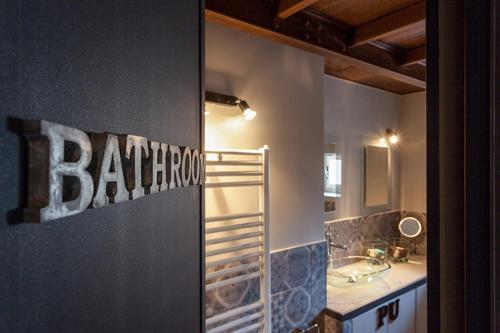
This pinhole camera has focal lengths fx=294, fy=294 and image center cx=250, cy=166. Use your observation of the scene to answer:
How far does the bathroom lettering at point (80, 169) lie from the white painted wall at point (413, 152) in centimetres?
354

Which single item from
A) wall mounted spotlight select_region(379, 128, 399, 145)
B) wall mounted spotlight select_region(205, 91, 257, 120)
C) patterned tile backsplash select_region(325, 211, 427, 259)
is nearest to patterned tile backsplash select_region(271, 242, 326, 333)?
patterned tile backsplash select_region(325, 211, 427, 259)

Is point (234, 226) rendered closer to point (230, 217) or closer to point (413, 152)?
point (230, 217)

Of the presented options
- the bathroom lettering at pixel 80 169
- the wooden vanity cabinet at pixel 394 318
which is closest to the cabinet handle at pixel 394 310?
the wooden vanity cabinet at pixel 394 318

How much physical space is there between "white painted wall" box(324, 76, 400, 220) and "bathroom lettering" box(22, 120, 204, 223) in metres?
2.47

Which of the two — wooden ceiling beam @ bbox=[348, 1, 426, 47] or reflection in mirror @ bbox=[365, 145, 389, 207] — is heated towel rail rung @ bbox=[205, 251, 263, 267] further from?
reflection in mirror @ bbox=[365, 145, 389, 207]

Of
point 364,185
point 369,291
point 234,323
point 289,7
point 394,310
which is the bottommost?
point 394,310

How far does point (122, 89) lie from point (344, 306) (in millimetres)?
2192

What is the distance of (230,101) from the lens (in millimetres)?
1601

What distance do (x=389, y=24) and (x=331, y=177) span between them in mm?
1299

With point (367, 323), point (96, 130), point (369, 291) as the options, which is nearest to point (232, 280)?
point (367, 323)

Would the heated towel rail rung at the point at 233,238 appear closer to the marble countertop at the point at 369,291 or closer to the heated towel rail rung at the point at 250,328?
the heated towel rail rung at the point at 250,328

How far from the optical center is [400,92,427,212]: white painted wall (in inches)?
129

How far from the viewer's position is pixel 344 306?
2062 millimetres

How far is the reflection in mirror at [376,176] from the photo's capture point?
9.93ft
